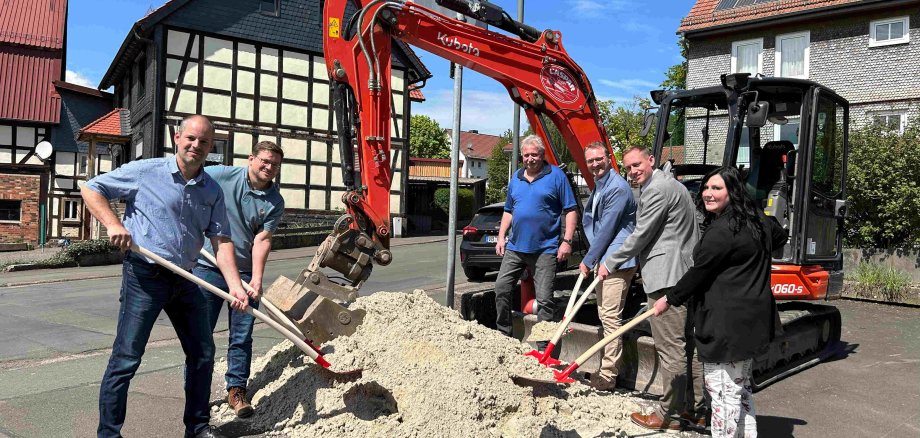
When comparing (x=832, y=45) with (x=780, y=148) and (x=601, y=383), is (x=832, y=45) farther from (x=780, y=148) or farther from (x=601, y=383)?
(x=601, y=383)

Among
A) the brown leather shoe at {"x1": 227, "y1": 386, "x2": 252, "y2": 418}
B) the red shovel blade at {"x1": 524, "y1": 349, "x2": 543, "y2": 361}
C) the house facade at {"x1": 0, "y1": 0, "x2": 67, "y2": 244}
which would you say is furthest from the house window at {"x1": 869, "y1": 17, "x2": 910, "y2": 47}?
the house facade at {"x1": 0, "y1": 0, "x2": 67, "y2": 244}

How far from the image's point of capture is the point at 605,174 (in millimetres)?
5812

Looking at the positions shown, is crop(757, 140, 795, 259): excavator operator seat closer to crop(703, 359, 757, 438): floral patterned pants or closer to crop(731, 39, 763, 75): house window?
crop(703, 359, 757, 438): floral patterned pants

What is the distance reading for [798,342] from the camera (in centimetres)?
700

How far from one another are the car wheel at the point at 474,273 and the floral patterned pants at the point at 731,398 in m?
9.00

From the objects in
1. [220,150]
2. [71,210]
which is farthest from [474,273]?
[71,210]

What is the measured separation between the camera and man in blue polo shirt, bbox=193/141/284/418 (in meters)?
4.87

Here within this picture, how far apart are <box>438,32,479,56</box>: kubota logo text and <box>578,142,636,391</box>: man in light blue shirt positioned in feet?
5.35

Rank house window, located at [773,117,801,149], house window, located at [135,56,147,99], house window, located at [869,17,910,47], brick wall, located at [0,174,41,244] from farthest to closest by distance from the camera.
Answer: brick wall, located at [0,174,41,244] < house window, located at [135,56,147,99] < house window, located at [869,17,910,47] < house window, located at [773,117,801,149]

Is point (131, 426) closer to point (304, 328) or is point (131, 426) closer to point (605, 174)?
point (304, 328)

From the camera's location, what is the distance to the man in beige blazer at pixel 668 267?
4801 mm

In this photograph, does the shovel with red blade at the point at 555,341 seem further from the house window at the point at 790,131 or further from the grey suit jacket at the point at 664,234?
the house window at the point at 790,131

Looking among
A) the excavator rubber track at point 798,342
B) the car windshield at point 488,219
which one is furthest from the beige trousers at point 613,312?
the car windshield at point 488,219

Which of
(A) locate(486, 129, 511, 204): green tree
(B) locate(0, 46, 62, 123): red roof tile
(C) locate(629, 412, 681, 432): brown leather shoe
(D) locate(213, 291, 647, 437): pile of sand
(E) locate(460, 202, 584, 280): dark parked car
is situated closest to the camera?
(D) locate(213, 291, 647, 437): pile of sand
